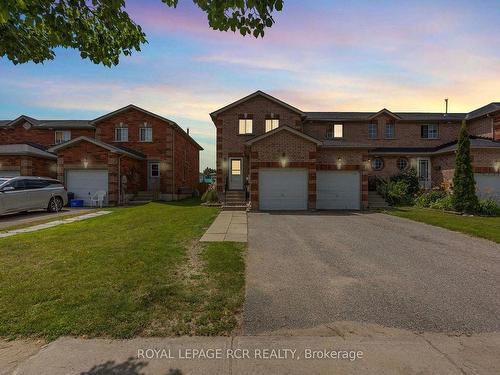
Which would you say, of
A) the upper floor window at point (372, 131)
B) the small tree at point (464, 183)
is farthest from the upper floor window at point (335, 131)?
the small tree at point (464, 183)

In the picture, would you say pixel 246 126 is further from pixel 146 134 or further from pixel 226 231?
pixel 226 231

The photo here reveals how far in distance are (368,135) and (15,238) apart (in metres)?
24.8

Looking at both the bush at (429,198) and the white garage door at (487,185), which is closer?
the bush at (429,198)

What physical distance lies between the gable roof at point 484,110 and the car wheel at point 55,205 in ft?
104

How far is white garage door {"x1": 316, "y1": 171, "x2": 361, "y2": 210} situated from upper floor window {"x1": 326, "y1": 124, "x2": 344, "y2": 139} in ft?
26.6

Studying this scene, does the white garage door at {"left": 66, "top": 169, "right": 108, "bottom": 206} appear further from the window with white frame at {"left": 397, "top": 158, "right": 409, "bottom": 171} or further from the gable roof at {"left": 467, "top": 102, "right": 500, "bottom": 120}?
the gable roof at {"left": 467, "top": 102, "right": 500, "bottom": 120}

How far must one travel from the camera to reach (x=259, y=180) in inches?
673

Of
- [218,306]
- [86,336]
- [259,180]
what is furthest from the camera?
[259,180]

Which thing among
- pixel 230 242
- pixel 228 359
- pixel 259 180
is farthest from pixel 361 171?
pixel 228 359

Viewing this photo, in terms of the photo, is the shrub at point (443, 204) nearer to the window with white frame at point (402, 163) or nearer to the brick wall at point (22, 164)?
the window with white frame at point (402, 163)

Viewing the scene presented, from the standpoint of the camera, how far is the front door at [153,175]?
23859 mm

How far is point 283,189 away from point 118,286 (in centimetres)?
1319

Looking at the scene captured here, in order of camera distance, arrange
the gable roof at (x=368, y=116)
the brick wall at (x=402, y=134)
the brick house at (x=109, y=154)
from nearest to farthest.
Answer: the brick house at (x=109, y=154) < the gable roof at (x=368, y=116) < the brick wall at (x=402, y=134)

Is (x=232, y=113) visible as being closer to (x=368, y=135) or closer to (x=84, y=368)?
(x=368, y=135)
